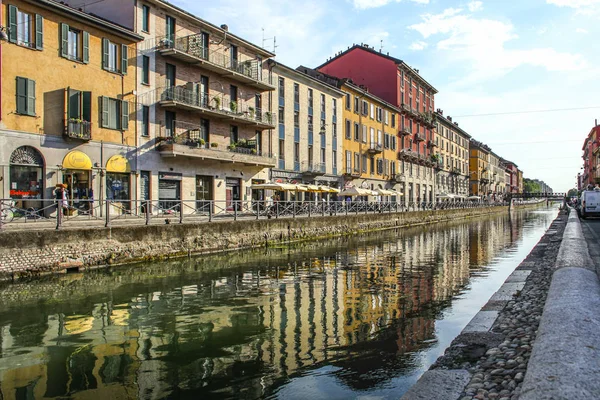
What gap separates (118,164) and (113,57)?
540 cm

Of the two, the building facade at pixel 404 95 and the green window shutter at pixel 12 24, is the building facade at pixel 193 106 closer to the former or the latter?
the green window shutter at pixel 12 24

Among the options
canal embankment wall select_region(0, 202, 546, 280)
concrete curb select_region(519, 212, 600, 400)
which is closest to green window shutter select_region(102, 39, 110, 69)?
canal embankment wall select_region(0, 202, 546, 280)

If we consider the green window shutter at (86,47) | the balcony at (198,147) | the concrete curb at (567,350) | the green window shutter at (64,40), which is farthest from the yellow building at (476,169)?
the concrete curb at (567,350)

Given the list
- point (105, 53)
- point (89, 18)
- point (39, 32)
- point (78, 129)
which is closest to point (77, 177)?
point (78, 129)

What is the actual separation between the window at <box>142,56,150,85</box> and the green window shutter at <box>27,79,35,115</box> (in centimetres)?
627

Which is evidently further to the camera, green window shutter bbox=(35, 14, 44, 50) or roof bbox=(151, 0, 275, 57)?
roof bbox=(151, 0, 275, 57)

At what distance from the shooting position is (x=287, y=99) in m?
37.8

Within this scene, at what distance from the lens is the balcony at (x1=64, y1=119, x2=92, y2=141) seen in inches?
864

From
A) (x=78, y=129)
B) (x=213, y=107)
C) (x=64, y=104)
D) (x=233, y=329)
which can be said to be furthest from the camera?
(x=213, y=107)

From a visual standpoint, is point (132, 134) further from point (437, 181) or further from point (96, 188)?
point (437, 181)

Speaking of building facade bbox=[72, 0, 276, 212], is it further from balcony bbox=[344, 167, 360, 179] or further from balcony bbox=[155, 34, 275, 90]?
balcony bbox=[344, 167, 360, 179]

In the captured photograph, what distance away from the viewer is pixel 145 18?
26188 millimetres

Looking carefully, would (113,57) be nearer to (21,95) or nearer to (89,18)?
(89,18)

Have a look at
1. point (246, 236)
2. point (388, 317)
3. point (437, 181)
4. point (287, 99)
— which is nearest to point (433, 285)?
point (388, 317)
